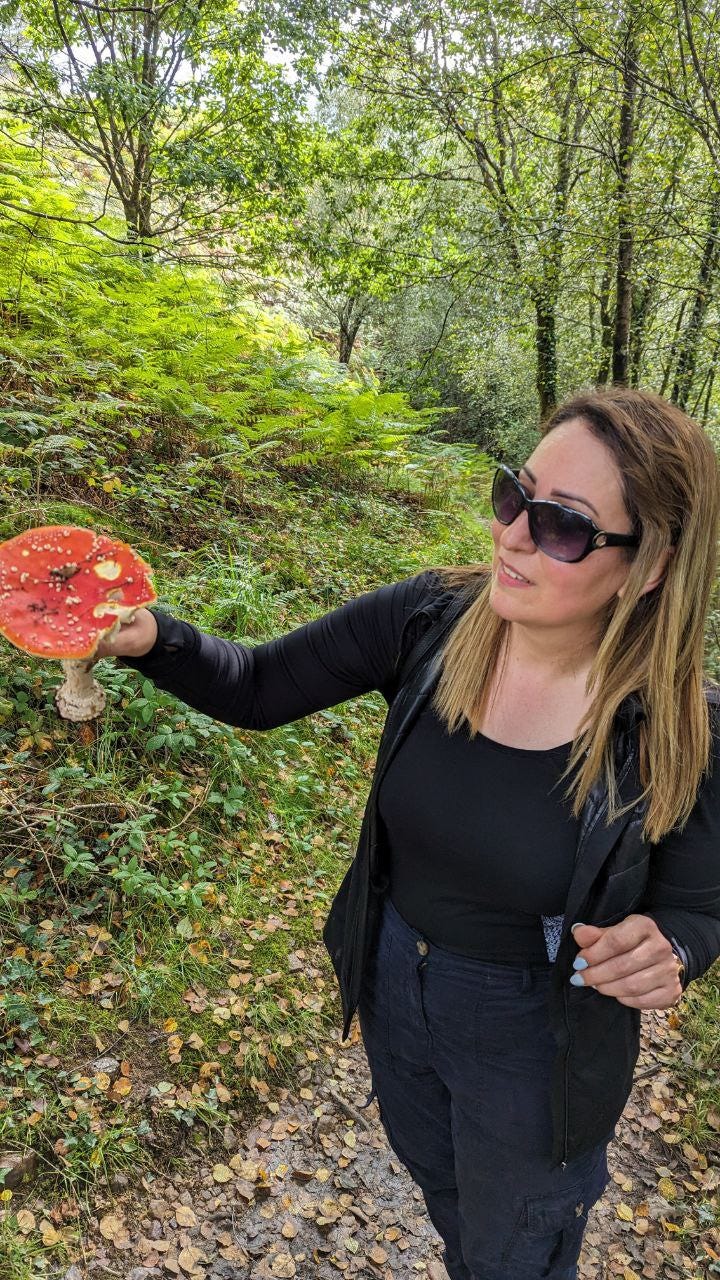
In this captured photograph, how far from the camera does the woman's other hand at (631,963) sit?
1.38 m

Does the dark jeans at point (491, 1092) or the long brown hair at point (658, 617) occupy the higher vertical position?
the long brown hair at point (658, 617)

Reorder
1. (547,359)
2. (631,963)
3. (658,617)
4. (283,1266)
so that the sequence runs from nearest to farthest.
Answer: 1. (631,963)
2. (658,617)
3. (283,1266)
4. (547,359)

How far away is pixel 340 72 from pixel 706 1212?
11.9 metres

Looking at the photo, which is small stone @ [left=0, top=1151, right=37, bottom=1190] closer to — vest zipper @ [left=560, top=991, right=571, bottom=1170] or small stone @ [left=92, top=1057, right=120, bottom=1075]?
small stone @ [left=92, top=1057, right=120, bottom=1075]

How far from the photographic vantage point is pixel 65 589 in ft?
5.06

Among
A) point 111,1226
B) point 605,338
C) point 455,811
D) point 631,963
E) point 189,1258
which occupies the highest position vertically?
point 605,338

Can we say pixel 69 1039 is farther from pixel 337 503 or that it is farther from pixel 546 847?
pixel 337 503

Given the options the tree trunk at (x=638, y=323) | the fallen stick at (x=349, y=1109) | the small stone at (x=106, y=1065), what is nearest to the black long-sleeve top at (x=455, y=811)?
the small stone at (x=106, y=1065)

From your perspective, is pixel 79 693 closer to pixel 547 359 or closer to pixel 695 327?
pixel 695 327

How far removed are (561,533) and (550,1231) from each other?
176 cm

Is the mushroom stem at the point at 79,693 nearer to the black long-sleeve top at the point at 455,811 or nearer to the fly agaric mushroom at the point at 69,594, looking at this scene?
the fly agaric mushroom at the point at 69,594

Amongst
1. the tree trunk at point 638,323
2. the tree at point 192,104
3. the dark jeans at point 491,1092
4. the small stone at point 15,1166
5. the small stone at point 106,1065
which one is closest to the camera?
the dark jeans at point 491,1092

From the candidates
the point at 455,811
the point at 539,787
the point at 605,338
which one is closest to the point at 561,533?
the point at 539,787

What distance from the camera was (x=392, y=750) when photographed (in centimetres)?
167
